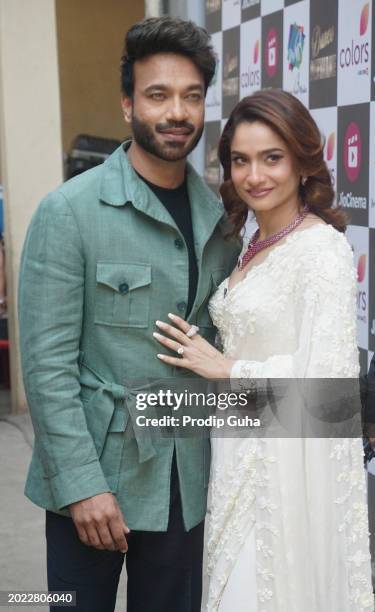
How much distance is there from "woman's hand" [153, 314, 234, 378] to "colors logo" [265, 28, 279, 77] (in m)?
2.14

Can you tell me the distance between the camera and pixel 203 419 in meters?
2.49

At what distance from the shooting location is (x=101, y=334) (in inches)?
93.0

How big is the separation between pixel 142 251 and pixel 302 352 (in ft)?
→ 1.57

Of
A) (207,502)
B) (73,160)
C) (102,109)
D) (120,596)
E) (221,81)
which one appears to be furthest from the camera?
(102,109)

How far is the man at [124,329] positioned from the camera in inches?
90.7

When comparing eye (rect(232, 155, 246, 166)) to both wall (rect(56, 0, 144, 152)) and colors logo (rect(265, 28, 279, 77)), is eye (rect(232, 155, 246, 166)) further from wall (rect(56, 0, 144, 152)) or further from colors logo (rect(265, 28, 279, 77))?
wall (rect(56, 0, 144, 152))

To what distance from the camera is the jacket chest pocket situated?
2.34 m

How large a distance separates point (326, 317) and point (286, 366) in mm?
157

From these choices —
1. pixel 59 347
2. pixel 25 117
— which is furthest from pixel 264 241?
pixel 25 117

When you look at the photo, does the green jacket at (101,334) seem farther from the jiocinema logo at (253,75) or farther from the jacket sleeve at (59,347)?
the jiocinema logo at (253,75)

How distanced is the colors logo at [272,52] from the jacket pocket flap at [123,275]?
211 centimetres

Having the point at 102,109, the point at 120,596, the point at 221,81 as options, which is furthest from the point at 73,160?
the point at 120,596

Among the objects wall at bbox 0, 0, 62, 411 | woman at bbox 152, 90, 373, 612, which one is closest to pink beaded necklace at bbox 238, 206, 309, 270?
woman at bbox 152, 90, 373, 612

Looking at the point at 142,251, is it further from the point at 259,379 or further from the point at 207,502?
the point at 207,502
